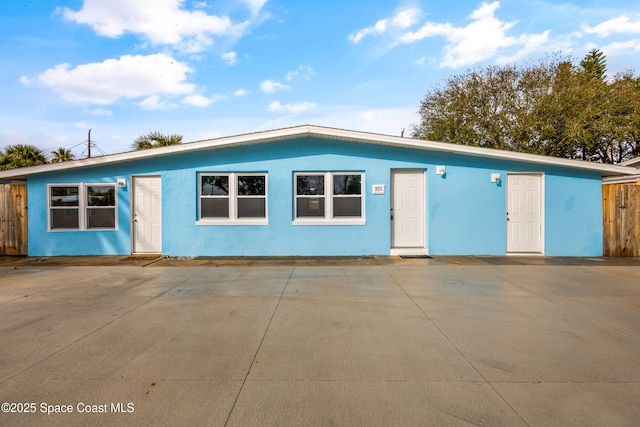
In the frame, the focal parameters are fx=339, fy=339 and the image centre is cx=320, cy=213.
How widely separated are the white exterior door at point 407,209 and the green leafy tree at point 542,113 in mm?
12972

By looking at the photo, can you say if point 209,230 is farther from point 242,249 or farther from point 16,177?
point 16,177

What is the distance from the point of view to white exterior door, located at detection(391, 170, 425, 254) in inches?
377

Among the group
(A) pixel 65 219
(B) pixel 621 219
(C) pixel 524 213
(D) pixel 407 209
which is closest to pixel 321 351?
(D) pixel 407 209

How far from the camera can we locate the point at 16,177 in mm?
9641

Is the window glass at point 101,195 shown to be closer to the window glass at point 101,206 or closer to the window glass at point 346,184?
the window glass at point 101,206

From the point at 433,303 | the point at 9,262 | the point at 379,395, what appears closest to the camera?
the point at 379,395

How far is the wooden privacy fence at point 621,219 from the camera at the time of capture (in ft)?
29.9

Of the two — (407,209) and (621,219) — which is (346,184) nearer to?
(407,209)

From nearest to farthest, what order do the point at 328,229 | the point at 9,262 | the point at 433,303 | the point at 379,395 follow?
the point at 379,395 < the point at 433,303 < the point at 9,262 < the point at 328,229

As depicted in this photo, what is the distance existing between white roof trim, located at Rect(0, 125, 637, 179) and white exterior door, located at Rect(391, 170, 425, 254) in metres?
0.89

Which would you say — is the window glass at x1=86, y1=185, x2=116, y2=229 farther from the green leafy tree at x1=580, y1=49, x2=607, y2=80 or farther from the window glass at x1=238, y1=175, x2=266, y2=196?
the green leafy tree at x1=580, y1=49, x2=607, y2=80

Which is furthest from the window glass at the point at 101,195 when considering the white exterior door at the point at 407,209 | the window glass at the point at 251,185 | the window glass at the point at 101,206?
the white exterior door at the point at 407,209

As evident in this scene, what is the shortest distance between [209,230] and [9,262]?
507 cm

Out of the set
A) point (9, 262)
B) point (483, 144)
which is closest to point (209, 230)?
point (9, 262)
